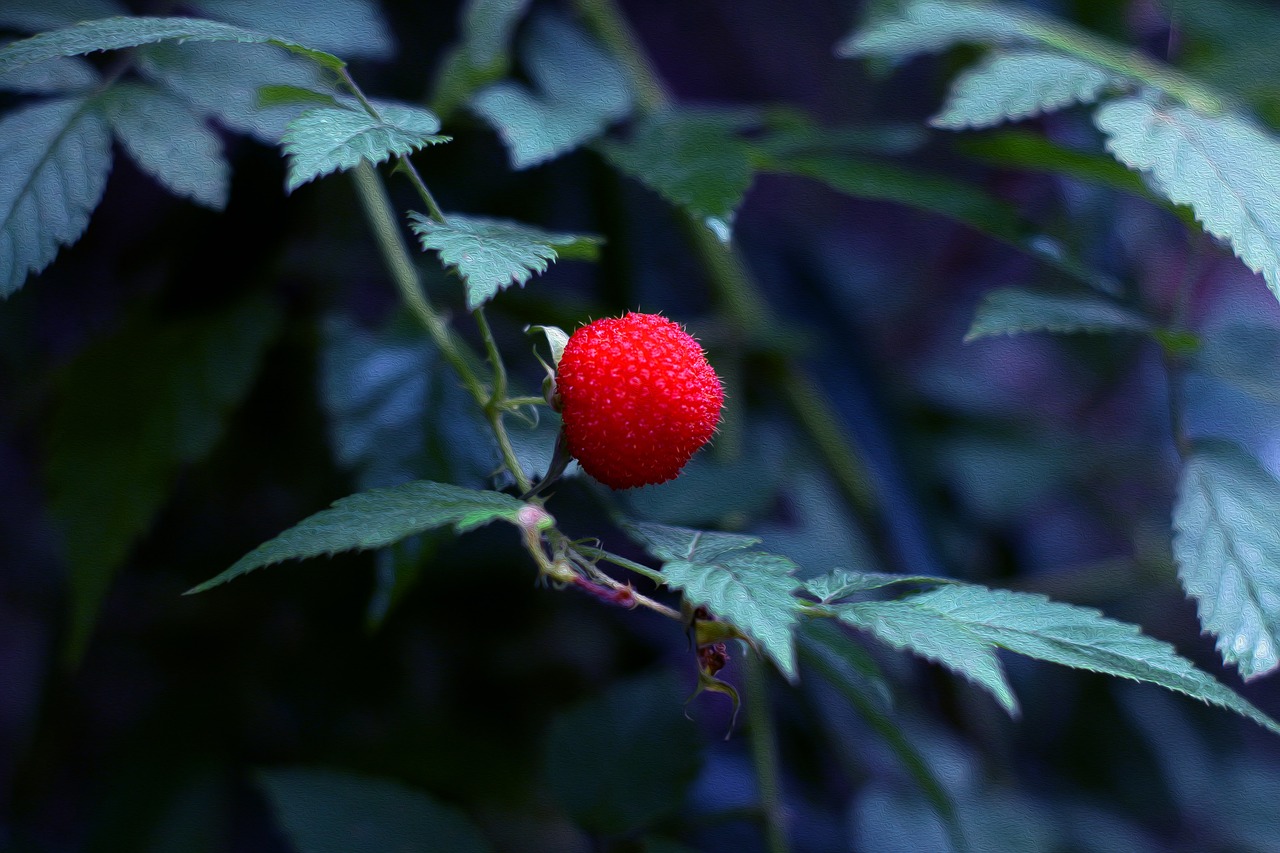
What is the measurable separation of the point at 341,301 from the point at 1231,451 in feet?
3.17

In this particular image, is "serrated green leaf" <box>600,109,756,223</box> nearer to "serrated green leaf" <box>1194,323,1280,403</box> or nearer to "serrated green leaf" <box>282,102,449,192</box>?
"serrated green leaf" <box>282,102,449,192</box>

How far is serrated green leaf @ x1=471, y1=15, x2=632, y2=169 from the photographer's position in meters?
0.76

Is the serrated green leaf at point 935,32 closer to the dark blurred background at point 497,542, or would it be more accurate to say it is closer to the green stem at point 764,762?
the dark blurred background at point 497,542

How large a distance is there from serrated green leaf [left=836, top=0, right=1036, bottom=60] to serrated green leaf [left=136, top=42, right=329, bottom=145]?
0.47 m

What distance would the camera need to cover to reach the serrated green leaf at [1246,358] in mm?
773

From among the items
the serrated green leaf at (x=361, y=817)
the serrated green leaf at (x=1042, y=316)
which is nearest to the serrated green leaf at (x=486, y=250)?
the serrated green leaf at (x=1042, y=316)

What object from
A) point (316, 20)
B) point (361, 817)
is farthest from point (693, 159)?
point (361, 817)

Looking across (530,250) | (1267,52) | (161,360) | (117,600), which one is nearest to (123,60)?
(161,360)

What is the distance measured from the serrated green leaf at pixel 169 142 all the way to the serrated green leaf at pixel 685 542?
37 cm

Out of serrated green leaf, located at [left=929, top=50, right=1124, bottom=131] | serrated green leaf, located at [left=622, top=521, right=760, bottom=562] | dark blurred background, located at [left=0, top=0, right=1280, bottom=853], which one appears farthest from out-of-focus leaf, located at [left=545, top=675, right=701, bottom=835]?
serrated green leaf, located at [left=929, top=50, right=1124, bottom=131]

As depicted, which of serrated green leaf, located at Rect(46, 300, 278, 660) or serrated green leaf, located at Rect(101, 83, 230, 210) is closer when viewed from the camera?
serrated green leaf, located at Rect(101, 83, 230, 210)

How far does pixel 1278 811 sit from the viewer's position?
47.6 inches

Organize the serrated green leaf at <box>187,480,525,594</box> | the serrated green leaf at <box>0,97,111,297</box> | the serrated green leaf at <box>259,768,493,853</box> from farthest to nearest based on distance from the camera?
the serrated green leaf at <box>259,768,493,853</box>
the serrated green leaf at <box>0,97,111,297</box>
the serrated green leaf at <box>187,480,525,594</box>

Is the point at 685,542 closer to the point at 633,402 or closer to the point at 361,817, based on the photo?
the point at 633,402
